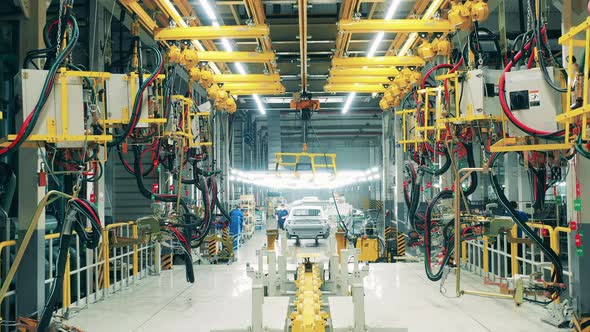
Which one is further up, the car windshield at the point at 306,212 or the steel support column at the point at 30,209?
the steel support column at the point at 30,209

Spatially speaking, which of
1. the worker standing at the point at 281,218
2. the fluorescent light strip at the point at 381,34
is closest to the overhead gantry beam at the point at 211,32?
the fluorescent light strip at the point at 381,34

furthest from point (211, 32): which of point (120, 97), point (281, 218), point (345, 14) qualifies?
point (281, 218)

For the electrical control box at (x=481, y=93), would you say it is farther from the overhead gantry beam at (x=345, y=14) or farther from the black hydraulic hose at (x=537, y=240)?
the overhead gantry beam at (x=345, y=14)

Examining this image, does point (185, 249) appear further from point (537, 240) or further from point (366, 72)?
point (366, 72)

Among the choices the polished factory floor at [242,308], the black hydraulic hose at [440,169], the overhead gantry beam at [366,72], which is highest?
the overhead gantry beam at [366,72]

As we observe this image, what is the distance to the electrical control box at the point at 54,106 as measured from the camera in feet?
16.8

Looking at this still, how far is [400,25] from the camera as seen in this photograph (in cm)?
841

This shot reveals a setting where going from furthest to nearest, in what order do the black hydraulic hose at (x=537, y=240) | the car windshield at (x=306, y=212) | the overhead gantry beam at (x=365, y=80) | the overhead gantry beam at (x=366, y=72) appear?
the car windshield at (x=306, y=212), the overhead gantry beam at (x=365, y=80), the overhead gantry beam at (x=366, y=72), the black hydraulic hose at (x=537, y=240)

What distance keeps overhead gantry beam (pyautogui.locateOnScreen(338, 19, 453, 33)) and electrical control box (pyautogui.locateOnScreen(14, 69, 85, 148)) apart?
473 centimetres

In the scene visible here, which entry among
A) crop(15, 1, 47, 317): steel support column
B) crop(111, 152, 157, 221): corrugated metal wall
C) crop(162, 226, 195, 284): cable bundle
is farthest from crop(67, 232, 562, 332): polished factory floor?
crop(111, 152, 157, 221): corrugated metal wall

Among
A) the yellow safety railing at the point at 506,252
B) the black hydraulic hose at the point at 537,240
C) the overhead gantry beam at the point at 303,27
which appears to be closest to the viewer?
the black hydraulic hose at the point at 537,240

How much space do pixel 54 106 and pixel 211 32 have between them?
152 inches

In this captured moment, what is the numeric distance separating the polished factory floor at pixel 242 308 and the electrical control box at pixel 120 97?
263 cm

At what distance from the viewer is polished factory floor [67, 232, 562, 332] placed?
251 inches
